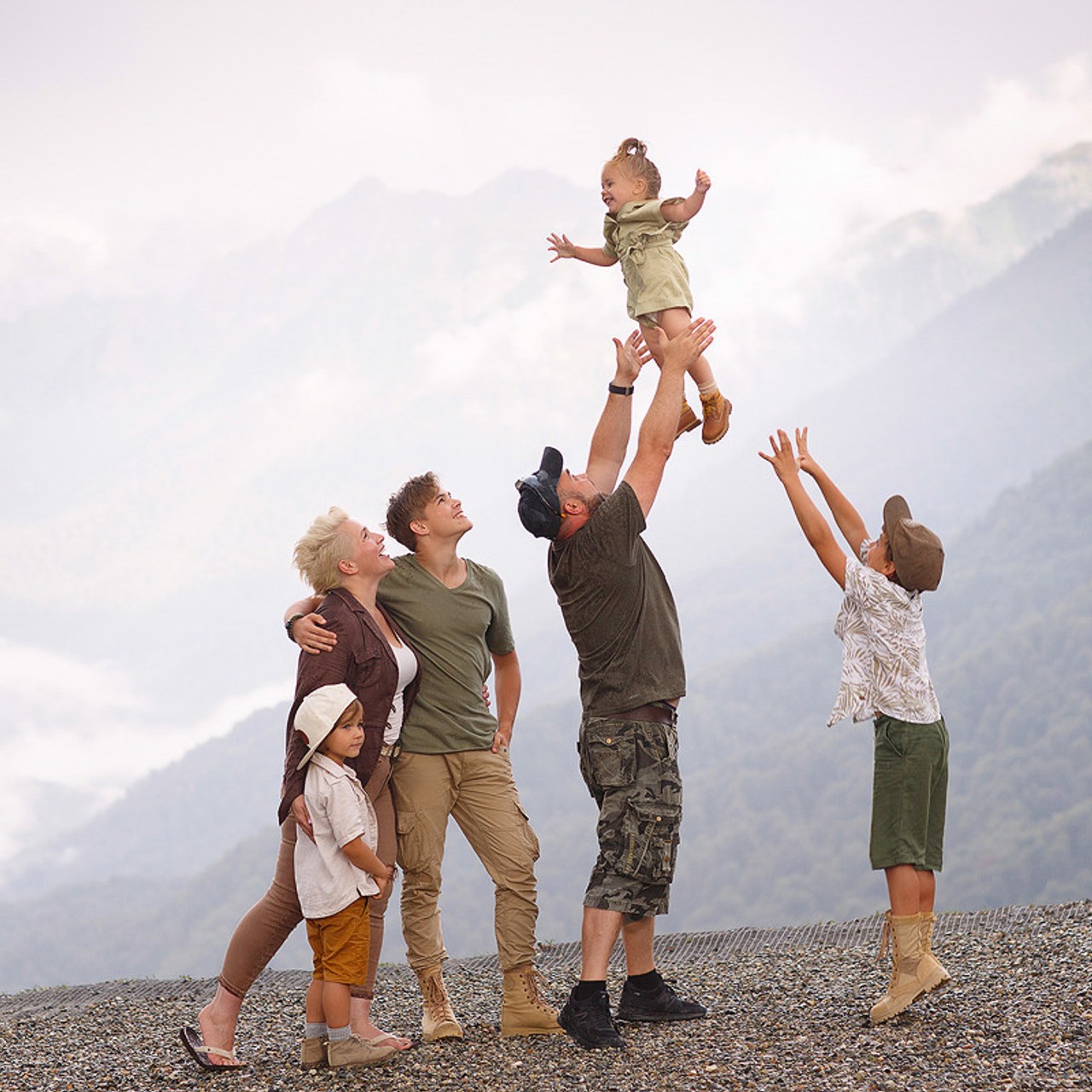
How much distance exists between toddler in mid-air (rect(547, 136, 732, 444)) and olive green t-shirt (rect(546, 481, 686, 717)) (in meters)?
0.76

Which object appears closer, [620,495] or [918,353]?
[620,495]

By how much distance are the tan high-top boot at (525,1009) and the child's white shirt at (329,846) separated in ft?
2.96

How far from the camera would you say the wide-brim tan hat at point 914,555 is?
5.63 metres

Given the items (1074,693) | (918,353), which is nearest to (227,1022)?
(1074,693)

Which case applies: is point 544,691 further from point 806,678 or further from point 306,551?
point 306,551

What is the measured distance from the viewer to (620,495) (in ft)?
17.7

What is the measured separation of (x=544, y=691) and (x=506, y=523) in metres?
70.8

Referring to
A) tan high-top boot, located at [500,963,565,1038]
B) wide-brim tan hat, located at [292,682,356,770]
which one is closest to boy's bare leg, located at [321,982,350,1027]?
tan high-top boot, located at [500,963,565,1038]

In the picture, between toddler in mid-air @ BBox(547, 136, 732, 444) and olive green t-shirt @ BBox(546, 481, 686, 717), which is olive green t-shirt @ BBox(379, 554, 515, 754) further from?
toddler in mid-air @ BBox(547, 136, 732, 444)

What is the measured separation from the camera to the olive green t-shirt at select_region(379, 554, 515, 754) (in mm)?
5773

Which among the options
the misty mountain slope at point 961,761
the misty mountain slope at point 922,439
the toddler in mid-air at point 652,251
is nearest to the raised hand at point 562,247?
the toddler in mid-air at point 652,251

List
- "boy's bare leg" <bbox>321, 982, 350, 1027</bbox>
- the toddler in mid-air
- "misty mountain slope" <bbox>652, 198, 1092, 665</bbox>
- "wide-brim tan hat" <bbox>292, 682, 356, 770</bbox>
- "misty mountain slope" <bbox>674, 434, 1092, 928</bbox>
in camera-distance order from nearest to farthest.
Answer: "wide-brim tan hat" <bbox>292, 682, 356, 770</bbox>, "boy's bare leg" <bbox>321, 982, 350, 1027</bbox>, the toddler in mid-air, "misty mountain slope" <bbox>674, 434, 1092, 928</bbox>, "misty mountain slope" <bbox>652, 198, 1092, 665</bbox>

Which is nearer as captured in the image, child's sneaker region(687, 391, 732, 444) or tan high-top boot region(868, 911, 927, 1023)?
tan high-top boot region(868, 911, 927, 1023)

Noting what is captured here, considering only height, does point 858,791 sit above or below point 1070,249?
below
